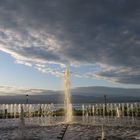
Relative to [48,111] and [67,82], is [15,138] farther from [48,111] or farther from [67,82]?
[48,111]

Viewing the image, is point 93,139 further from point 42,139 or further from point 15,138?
point 15,138

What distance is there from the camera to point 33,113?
86875 millimetres

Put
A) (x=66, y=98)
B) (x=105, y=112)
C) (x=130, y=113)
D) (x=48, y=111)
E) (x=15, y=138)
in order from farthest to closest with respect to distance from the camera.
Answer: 1. (x=48, y=111)
2. (x=105, y=112)
3. (x=130, y=113)
4. (x=66, y=98)
5. (x=15, y=138)

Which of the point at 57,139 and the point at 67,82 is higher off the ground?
the point at 67,82

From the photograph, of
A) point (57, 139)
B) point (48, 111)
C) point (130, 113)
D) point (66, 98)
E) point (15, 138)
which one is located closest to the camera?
point (57, 139)

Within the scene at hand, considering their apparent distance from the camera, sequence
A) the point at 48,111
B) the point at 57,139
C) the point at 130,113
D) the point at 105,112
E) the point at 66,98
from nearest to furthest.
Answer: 1. the point at 57,139
2. the point at 66,98
3. the point at 130,113
4. the point at 105,112
5. the point at 48,111

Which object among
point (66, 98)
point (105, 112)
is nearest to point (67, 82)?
point (66, 98)

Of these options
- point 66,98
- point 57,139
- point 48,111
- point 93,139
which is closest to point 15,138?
point 57,139

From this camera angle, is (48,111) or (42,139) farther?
(48,111)

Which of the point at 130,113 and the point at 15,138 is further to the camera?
the point at 130,113

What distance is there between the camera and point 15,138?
35.0m

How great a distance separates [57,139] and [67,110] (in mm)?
26575

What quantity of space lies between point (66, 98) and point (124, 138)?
85.0 ft

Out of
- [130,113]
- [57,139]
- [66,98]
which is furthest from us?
[130,113]
